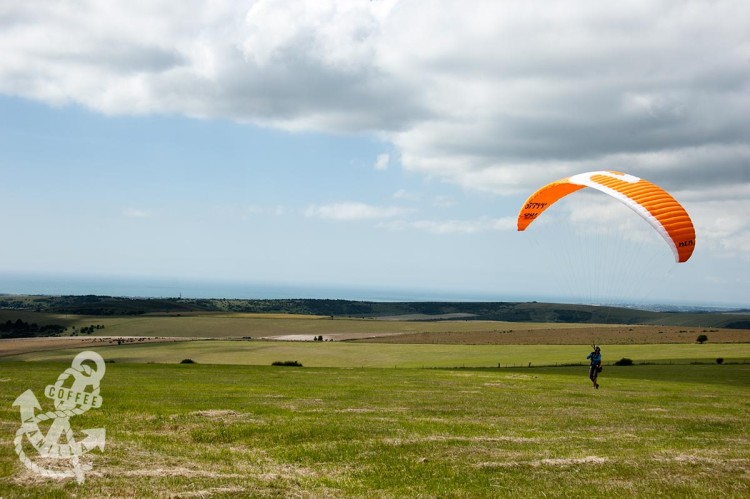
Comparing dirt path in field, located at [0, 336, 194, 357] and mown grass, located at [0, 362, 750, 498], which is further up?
mown grass, located at [0, 362, 750, 498]

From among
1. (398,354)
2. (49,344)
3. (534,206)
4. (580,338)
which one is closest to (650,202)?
(534,206)

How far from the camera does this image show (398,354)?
7494 cm

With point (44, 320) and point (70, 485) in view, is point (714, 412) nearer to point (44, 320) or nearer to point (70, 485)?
point (70, 485)

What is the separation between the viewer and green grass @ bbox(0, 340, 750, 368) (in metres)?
62.4

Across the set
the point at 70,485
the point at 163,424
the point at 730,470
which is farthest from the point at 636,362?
the point at 70,485

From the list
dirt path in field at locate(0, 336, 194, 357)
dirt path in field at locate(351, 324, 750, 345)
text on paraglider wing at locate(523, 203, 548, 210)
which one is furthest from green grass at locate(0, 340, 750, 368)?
text on paraglider wing at locate(523, 203, 548, 210)

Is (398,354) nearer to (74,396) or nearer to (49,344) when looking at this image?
(49,344)

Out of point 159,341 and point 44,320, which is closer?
point 159,341

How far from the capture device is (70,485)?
11.2 m

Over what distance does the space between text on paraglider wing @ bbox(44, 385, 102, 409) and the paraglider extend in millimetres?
25171

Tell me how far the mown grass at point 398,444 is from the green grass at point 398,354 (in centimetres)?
3367

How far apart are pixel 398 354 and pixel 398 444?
196ft

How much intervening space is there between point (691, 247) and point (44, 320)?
13308cm

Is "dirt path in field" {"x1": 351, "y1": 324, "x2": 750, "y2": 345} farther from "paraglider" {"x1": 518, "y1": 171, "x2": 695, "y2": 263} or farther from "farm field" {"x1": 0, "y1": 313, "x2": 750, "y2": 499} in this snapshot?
"paraglider" {"x1": 518, "y1": 171, "x2": 695, "y2": 263}
